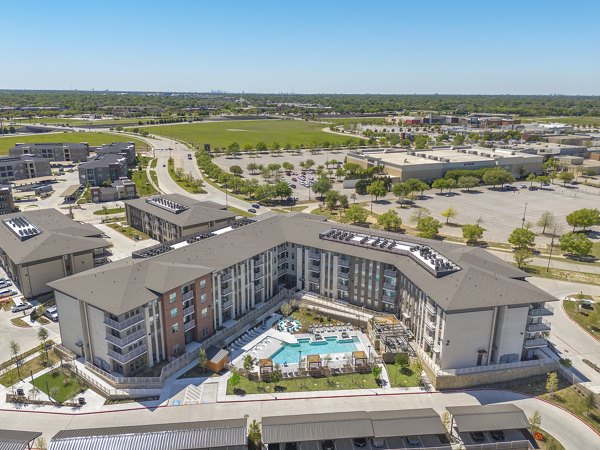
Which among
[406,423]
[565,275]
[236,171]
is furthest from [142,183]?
[406,423]

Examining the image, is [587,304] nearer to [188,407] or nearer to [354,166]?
[188,407]

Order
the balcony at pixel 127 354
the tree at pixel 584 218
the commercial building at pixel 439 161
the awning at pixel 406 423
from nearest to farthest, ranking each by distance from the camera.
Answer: the awning at pixel 406 423 → the balcony at pixel 127 354 → the tree at pixel 584 218 → the commercial building at pixel 439 161

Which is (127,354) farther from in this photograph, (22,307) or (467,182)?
(467,182)

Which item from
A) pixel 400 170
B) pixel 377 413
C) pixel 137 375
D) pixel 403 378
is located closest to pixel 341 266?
pixel 403 378

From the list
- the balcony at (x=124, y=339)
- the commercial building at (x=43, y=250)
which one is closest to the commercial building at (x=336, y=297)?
the balcony at (x=124, y=339)

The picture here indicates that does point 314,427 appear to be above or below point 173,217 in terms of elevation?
below

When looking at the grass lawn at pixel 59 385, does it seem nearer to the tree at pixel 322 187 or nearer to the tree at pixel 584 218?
the tree at pixel 322 187
